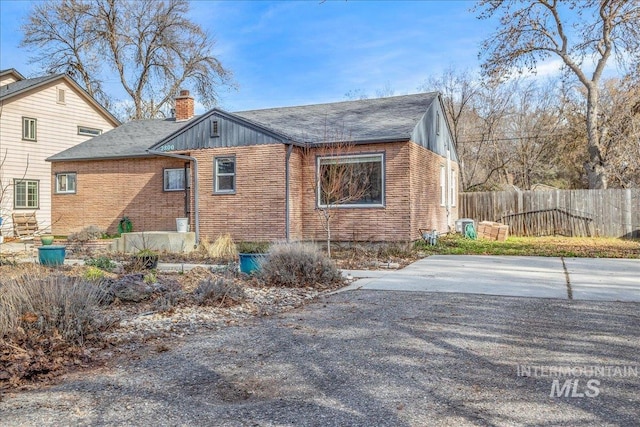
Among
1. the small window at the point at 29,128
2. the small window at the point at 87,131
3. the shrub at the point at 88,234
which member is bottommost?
the shrub at the point at 88,234

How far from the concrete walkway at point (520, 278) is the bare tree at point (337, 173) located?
9.59 feet

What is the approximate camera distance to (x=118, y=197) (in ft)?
58.0

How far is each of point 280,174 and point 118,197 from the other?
7471 mm

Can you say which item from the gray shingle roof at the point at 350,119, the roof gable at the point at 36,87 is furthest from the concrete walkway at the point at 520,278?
the roof gable at the point at 36,87

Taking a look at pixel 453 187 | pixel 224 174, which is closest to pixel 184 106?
pixel 224 174

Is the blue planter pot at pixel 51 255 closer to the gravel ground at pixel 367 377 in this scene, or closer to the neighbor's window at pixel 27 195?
the gravel ground at pixel 367 377

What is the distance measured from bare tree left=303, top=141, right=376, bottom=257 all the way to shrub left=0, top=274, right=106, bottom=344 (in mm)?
8696

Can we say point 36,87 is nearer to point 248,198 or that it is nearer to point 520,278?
point 248,198

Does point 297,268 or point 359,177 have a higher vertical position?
point 359,177

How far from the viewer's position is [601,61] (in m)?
20.4

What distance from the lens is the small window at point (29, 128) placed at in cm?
2155

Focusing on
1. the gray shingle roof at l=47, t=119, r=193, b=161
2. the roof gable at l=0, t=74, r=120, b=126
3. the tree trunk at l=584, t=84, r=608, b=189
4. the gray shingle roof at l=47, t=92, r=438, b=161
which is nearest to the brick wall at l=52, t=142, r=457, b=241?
the gray shingle roof at l=47, t=92, r=438, b=161

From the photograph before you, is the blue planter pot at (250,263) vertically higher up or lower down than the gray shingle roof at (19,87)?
lower down

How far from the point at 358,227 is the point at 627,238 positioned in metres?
10.7
